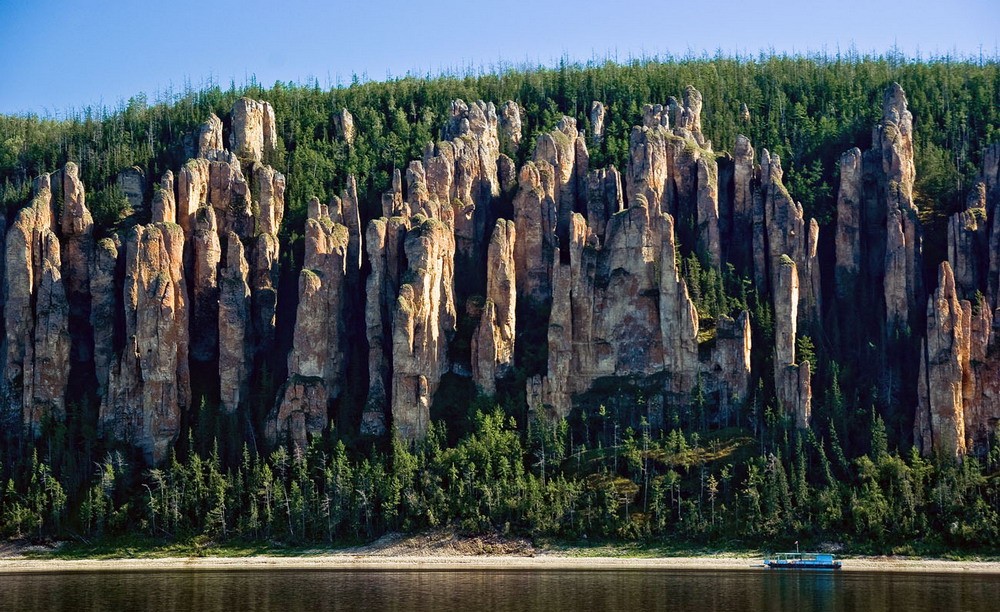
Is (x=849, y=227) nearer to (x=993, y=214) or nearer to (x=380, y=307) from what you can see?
(x=993, y=214)

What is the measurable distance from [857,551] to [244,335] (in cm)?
7951

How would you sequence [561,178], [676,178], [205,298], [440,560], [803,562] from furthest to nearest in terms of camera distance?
[561,178] → [676,178] → [205,298] → [440,560] → [803,562]

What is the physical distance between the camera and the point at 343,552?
154 metres

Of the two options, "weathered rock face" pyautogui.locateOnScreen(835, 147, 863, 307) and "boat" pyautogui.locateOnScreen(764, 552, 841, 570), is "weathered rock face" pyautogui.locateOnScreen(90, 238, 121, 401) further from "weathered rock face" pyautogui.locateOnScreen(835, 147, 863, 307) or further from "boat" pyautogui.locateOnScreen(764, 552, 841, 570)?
"weathered rock face" pyautogui.locateOnScreen(835, 147, 863, 307)

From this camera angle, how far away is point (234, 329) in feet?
596

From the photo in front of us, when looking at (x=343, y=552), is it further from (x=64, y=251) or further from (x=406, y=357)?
(x=64, y=251)

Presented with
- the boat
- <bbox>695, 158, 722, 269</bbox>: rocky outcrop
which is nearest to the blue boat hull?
the boat

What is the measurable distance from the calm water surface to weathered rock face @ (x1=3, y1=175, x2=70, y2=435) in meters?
38.1

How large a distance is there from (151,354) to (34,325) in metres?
17.1

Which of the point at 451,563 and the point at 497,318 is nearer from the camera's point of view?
the point at 451,563

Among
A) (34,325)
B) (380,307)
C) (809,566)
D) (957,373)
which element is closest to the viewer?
(809,566)

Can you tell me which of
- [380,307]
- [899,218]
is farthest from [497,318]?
[899,218]

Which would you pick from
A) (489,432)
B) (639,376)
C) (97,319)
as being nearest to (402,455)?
(489,432)

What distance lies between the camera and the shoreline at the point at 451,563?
141125mm
